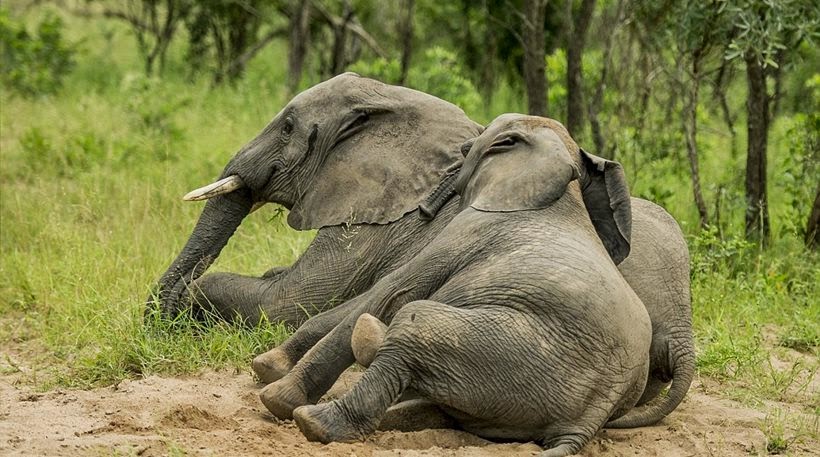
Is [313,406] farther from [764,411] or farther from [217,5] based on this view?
[217,5]

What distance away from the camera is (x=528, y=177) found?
4.56 meters

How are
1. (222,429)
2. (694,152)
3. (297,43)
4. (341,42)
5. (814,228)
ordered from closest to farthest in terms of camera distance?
1. (222,429)
2. (814,228)
3. (694,152)
4. (297,43)
5. (341,42)

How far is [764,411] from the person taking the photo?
5.15 metres

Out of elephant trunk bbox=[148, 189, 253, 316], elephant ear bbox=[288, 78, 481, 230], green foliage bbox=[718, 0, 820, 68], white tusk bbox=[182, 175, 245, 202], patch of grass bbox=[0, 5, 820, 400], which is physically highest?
green foliage bbox=[718, 0, 820, 68]

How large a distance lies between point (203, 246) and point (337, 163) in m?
0.74

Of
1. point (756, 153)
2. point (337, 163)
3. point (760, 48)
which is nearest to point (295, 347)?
point (337, 163)

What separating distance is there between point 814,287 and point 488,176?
3045mm

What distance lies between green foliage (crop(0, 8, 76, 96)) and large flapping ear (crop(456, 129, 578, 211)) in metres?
8.54

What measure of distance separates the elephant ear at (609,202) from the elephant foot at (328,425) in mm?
1221

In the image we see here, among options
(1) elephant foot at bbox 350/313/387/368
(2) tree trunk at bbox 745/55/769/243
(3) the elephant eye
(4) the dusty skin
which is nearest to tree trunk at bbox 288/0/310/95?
(2) tree trunk at bbox 745/55/769/243

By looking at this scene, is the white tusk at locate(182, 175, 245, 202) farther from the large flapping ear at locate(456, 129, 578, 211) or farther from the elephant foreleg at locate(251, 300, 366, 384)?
the large flapping ear at locate(456, 129, 578, 211)

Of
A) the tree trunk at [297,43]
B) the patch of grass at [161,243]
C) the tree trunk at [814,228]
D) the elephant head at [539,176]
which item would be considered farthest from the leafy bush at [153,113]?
the elephant head at [539,176]

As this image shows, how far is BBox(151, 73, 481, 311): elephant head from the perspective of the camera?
556 cm

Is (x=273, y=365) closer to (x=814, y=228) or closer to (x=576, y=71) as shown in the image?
(x=814, y=228)
